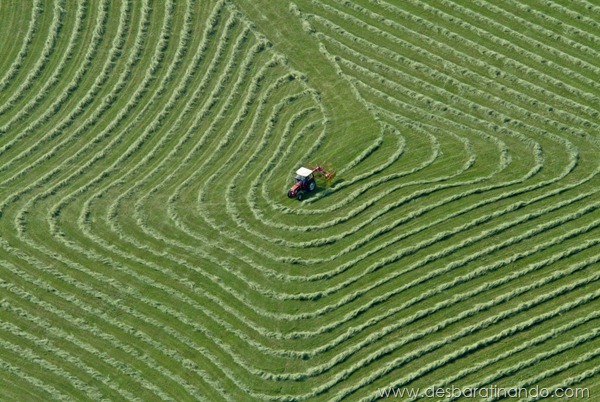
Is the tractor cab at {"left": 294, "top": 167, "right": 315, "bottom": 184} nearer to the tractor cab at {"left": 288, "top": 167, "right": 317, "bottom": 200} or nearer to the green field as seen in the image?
the tractor cab at {"left": 288, "top": 167, "right": 317, "bottom": 200}

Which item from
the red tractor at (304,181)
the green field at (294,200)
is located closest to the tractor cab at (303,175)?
the red tractor at (304,181)

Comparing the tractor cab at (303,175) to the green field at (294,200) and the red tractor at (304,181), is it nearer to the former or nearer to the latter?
the red tractor at (304,181)

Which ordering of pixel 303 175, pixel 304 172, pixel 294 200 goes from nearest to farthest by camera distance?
pixel 303 175, pixel 304 172, pixel 294 200

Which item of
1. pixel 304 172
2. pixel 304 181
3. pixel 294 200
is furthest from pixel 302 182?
pixel 294 200

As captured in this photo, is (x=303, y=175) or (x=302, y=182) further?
(x=302, y=182)

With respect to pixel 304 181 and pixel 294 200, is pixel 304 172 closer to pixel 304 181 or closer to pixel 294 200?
pixel 304 181

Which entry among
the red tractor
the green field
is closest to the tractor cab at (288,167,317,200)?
the red tractor
